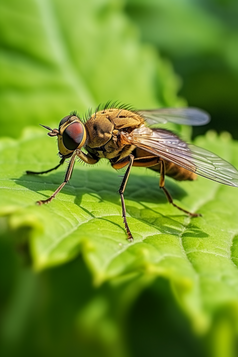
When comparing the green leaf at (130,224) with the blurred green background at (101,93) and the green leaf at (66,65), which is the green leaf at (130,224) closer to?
the blurred green background at (101,93)

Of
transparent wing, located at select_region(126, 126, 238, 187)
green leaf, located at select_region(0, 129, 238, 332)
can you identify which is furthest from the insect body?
green leaf, located at select_region(0, 129, 238, 332)

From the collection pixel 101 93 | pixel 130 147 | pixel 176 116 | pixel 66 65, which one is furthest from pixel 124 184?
pixel 66 65

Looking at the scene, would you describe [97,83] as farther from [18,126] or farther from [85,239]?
[85,239]

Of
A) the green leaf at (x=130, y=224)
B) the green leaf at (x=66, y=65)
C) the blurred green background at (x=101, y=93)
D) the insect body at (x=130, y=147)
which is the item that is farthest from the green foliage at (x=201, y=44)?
the insect body at (x=130, y=147)

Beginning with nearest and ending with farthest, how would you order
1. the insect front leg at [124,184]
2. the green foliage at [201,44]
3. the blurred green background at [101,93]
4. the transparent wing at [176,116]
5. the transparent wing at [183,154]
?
the insect front leg at [124,184] → the transparent wing at [183,154] → the blurred green background at [101,93] → the transparent wing at [176,116] → the green foliage at [201,44]

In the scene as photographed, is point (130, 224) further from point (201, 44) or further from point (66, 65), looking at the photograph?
point (201, 44)

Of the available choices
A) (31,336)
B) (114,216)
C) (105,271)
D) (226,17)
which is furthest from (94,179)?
(226,17)
